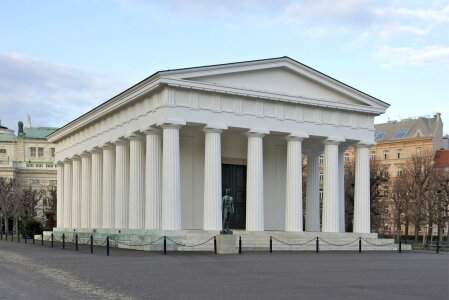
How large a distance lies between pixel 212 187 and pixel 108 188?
1266 centimetres

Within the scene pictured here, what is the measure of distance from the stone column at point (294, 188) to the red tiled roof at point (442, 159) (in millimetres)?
63239

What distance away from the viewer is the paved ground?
53.5 feet

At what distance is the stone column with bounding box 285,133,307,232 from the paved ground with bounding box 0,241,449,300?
54.4 ft

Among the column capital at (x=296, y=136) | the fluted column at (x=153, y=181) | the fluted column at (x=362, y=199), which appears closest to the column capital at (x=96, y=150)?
the fluted column at (x=153, y=181)

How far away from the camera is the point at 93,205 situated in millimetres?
54250

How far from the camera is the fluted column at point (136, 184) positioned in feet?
147

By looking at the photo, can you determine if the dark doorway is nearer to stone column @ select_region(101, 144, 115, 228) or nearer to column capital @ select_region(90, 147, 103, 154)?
stone column @ select_region(101, 144, 115, 228)

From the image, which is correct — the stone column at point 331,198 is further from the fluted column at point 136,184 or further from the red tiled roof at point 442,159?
the red tiled roof at point 442,159

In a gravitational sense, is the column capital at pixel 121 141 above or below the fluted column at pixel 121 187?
above

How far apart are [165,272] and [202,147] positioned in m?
26.0

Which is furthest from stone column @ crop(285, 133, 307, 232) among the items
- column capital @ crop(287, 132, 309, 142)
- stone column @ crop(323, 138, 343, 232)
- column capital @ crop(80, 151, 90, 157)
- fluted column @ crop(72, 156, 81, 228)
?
fluted column @ crop(72, 156, 81, 228)

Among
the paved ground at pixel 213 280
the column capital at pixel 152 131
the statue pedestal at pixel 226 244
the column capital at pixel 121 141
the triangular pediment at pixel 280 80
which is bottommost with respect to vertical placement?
the statue pedestal at pixel 226 244

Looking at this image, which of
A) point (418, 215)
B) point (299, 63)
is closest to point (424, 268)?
point (299, 63)

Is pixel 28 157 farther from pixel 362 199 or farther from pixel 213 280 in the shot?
pixel 213 280
